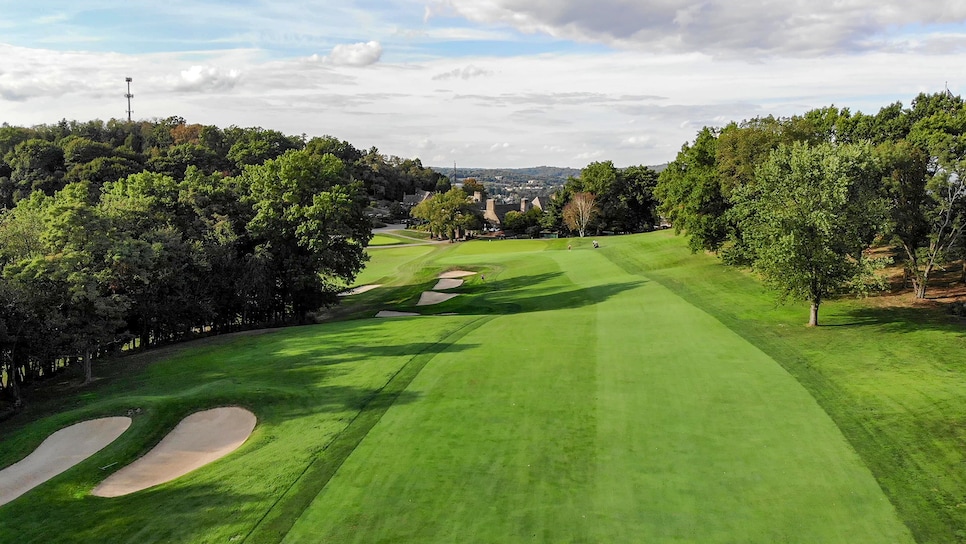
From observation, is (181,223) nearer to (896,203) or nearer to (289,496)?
(289,496)

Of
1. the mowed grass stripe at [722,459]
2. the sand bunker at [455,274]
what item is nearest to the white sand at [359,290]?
the sand bunker at [455,274]

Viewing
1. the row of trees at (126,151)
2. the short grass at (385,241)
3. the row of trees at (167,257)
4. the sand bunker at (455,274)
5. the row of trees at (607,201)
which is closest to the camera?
the row of trees at (167,257)

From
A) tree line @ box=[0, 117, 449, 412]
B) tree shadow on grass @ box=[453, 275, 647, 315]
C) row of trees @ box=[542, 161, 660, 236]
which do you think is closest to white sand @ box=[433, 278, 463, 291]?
tree shadow on grass @ box=[453, 275, 647, 315]

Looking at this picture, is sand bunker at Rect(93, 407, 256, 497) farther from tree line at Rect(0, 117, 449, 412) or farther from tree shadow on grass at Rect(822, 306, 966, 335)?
tree shadow on grass at Rect(822, 306, 966, 335)

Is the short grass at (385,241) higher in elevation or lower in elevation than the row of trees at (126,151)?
lower

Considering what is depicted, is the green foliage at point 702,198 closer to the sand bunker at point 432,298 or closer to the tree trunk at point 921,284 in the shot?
the tree trunk at point 921,284

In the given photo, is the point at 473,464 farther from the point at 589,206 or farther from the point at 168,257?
the point at 589,206

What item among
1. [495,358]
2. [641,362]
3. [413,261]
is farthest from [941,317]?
[413,261]
